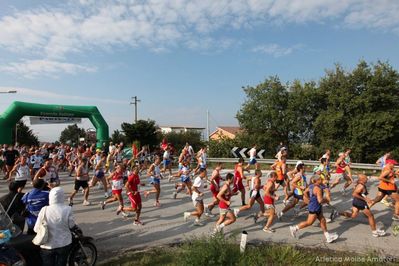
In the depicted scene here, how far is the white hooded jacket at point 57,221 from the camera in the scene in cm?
533

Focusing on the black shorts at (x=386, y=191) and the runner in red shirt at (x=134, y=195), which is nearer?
the runner in red shirt at (x=134, y=195)

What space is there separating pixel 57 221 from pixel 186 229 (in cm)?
440

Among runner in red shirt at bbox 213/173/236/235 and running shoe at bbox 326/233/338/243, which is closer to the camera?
running shoe at bbox 326/233/338/243

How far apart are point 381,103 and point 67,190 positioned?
22540mm

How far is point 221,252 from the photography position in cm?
628

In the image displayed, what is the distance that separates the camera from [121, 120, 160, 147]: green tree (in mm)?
34688

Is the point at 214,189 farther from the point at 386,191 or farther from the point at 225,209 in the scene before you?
the point at 386,191

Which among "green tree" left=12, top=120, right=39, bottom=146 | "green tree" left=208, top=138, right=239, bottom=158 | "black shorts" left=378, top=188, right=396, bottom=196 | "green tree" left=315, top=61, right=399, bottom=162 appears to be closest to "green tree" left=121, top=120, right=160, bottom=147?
"green tree" left=208, top=138, right=239, bottom=158

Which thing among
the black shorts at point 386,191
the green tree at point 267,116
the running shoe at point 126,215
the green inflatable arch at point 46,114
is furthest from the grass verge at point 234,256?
the green tree at point 267,116

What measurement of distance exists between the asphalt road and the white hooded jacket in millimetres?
1953

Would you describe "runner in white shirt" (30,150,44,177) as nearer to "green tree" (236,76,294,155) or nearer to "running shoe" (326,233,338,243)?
"running shoe" (326,233,338,243)

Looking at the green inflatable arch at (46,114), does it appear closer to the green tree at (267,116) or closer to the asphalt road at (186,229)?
the green tree at (267,116)

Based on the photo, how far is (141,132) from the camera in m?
34.9

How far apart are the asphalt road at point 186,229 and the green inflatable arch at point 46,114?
48.9 feet
